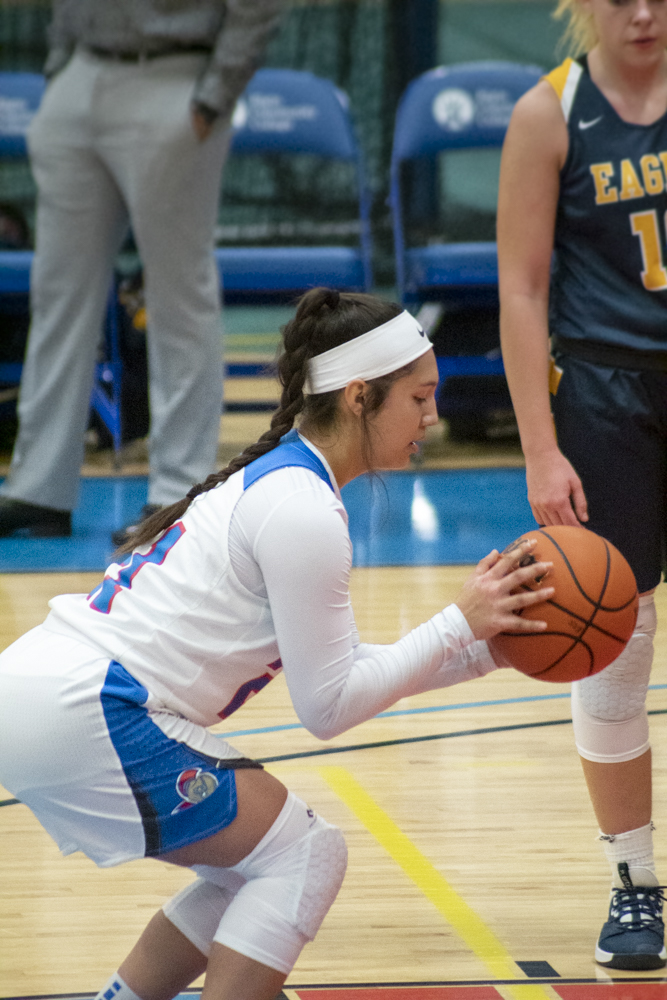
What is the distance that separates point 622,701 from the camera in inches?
80.4

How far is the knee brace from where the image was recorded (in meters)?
2.04

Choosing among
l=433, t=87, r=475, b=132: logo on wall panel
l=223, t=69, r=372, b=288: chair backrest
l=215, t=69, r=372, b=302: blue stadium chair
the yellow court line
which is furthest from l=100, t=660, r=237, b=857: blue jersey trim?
l=433, t=87, r=475, b=132: logo on wall panel

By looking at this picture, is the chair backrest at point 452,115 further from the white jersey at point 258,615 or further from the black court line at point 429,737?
the white jersey at point 258,615

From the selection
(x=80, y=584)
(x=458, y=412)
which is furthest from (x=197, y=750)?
(x=458, y=412)

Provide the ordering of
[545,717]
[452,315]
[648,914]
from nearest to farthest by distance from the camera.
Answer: [648,914], [545,717], [452,315]

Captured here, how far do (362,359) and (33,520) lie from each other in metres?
3.04

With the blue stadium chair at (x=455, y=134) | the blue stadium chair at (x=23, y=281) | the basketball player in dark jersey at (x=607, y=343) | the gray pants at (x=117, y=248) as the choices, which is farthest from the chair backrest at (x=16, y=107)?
the basketball player in dark jersey at (x=607, y=343)

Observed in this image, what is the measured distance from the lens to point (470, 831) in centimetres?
239

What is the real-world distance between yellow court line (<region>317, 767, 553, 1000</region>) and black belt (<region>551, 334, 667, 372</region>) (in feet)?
2.83

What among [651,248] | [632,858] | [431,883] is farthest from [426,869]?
[651,248]

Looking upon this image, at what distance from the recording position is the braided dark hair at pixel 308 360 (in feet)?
5.68

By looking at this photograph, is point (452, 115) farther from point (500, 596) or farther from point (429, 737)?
point (500, 596)

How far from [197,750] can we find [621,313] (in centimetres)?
91

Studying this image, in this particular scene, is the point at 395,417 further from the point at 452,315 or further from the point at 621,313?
the point at 452,315
